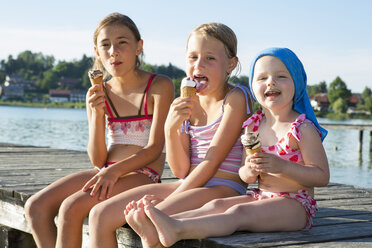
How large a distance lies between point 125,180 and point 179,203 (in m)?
0.72

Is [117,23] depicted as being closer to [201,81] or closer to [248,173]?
[201,81]

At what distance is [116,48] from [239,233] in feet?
5.43

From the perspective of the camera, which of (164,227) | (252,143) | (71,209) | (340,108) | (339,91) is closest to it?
(164,227)

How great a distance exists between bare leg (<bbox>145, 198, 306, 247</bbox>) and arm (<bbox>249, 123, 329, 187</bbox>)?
186mm

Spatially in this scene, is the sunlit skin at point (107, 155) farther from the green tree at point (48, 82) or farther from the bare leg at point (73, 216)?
the green tree at point (48, 82)

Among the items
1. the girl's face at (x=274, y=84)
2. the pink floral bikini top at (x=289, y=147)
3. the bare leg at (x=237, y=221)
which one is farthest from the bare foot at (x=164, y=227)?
the girl's face at (x=274, y=84)

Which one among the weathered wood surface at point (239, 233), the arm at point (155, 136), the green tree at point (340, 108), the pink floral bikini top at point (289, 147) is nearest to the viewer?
the weathered wood surface at point (239, 233)

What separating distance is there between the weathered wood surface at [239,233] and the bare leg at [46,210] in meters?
0.46

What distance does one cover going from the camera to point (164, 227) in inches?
108

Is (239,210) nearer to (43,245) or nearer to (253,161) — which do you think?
(253,161)

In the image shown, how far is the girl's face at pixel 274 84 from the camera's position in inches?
127

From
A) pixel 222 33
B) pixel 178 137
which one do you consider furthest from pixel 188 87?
pixel 222 33

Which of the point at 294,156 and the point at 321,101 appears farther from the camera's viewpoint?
the point at 321,101

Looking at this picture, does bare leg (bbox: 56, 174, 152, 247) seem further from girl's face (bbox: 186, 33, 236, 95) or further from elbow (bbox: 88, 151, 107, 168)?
girl's face (bbox: 186, 33, 236, 95)
